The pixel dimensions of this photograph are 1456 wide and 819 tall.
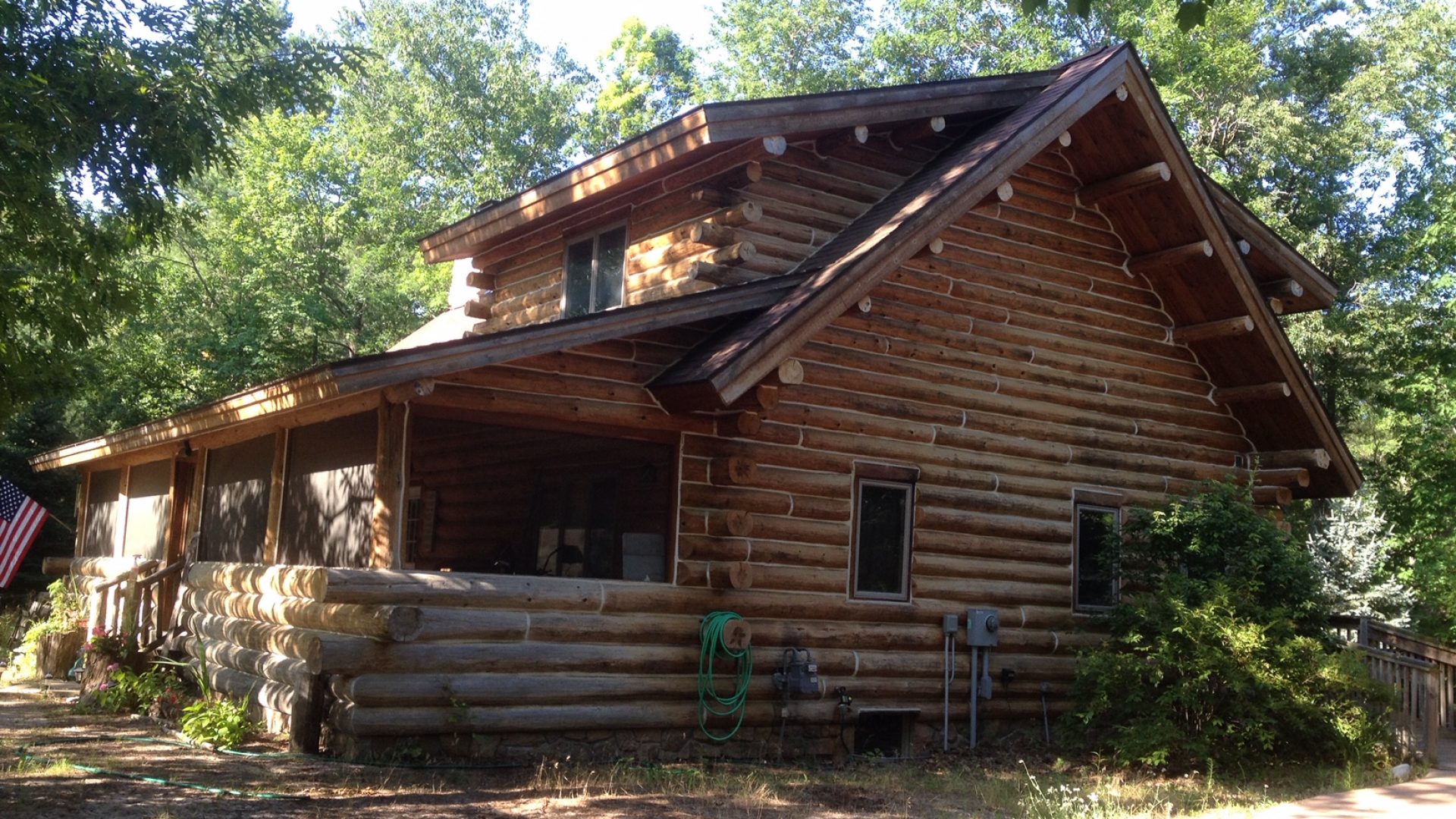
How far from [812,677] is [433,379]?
4469 mm

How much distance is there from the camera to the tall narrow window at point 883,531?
12664 mm

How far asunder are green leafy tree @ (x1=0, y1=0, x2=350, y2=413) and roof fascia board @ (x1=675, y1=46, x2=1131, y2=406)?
6.95m

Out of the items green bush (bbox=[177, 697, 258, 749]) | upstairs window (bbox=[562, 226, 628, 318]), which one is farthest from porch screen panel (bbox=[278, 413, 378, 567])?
upstairs window (bbox=[562, 226, 628, 318])

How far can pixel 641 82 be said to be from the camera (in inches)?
1981

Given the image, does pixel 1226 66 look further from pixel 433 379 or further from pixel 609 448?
pixel 433 379

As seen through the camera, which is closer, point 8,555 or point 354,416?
point 354,416

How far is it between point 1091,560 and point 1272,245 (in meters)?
4.71

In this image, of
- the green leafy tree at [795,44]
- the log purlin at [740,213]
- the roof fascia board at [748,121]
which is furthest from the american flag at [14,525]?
the green leafy tree at [795,44]

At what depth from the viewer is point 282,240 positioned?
3625 centimetres

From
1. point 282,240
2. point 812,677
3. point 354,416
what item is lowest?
point 812,677

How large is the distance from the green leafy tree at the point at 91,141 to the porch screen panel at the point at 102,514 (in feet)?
15.9

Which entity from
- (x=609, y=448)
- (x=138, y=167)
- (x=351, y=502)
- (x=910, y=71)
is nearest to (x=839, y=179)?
(x=609, y=448)

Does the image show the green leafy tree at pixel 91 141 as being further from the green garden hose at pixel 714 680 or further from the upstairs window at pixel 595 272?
the green garden hose at pixel 714 680

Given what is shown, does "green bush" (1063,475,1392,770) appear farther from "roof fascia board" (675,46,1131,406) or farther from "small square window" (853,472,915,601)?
"roof fascia board" (675,46,1131,406)
